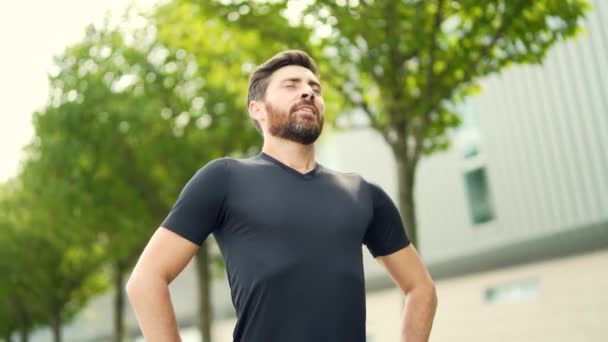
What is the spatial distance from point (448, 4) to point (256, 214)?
7.37 metres

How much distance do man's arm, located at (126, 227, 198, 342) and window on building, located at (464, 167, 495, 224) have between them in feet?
67.3

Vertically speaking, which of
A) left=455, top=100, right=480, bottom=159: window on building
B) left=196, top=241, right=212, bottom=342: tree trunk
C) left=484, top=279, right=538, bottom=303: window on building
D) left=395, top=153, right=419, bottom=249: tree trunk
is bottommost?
left=484, top=279, right=538, bottom=303: window on building

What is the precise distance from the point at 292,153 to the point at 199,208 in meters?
0.43

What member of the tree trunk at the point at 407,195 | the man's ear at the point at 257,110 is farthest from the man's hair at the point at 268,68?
the tree trunk at the point at 407,195

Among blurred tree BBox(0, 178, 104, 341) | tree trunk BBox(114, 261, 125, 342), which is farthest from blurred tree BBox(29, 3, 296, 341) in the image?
tree trunk BBox(114, 261, 125, 342)

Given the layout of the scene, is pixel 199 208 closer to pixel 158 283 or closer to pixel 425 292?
pixel 158 283

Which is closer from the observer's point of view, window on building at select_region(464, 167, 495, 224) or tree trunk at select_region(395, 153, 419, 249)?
tree trunk at select_region(395, 153, 419, 249)

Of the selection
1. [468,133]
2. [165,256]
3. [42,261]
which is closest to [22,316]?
[42,261]

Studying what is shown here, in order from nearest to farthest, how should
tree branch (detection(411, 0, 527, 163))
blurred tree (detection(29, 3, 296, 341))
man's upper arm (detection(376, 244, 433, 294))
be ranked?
man's upper arm (detection(376, 244, 433, 294)), tree branch (detection(411, 0, 527, 163)), blurred tree (detection(29, 3, 296, 341))

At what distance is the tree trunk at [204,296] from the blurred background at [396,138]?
3 centimetres

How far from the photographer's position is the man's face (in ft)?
8.96

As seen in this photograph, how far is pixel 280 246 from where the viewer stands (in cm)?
245

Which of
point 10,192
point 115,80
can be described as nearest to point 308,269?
point 115,80

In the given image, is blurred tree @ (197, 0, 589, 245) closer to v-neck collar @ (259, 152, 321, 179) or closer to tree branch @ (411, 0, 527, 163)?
tree branch @ (411, 0, 527, 163)
